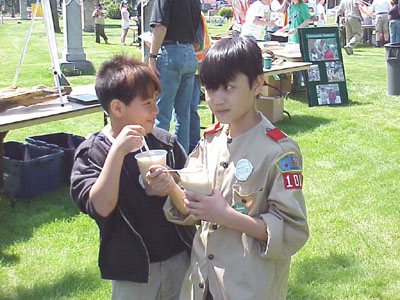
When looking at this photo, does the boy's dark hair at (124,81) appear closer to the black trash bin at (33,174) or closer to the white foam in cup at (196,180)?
the white foam in cup at (196,180)

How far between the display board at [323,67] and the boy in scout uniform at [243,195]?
8279 millimetres

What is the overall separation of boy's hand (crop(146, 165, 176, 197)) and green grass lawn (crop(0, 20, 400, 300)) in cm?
199

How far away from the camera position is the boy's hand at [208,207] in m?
1.80

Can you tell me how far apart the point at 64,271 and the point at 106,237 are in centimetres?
203

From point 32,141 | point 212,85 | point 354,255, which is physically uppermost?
point 212,85

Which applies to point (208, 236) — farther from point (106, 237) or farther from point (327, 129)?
point (327, 129)

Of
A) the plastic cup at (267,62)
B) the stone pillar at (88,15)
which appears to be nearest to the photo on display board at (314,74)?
the plastic cup at (267,62)

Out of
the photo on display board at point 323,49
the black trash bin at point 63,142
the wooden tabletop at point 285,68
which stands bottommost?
the black trash bin at point 63,142

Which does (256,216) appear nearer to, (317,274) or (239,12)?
(317,274)

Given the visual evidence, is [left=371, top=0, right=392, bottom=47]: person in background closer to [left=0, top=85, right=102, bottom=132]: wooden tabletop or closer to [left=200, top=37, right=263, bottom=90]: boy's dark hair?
[left=0, top=85, right=102, bottom=132]: wooden tabletop

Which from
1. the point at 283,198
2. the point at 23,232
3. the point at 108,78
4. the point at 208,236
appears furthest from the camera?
the point at 23,232

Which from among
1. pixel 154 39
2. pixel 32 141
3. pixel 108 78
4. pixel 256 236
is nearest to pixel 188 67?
pixel 154 39

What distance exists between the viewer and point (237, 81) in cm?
188

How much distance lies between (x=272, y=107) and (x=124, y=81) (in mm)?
6659
